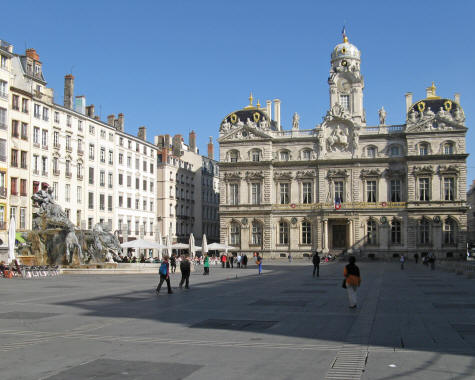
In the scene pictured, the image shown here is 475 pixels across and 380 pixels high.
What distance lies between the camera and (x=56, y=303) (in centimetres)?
2011

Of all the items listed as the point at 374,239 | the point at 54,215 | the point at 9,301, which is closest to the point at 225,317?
the point at 9,301

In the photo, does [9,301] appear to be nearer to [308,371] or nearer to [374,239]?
[308,371]

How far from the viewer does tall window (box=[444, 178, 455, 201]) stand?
75.8m

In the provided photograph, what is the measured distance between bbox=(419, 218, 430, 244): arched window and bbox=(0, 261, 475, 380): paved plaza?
55397 millimetres

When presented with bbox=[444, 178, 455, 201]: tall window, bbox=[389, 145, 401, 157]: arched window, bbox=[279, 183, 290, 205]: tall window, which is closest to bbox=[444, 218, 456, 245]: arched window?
bbox=[444, 178, 455, 201]: tall window

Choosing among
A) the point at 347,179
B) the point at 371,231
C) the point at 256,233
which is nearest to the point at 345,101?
the point at 347,179

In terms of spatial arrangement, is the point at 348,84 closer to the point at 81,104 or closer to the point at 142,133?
the point at 142,133

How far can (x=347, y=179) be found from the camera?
3123 inches

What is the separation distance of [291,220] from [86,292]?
5798 cm

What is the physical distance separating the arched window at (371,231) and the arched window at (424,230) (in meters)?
5.74

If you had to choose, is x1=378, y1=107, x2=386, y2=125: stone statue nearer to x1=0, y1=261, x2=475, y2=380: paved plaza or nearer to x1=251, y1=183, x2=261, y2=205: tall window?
x1=251, y1=183, x2=261, y2=205: tall window

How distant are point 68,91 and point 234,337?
5784cm

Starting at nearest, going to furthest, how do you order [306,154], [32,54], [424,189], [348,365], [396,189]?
[348,365]
[32,54]
[424,189]
[396,189]
[306,154]

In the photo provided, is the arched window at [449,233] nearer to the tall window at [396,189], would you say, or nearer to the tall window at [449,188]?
the tall window at [449,188]
